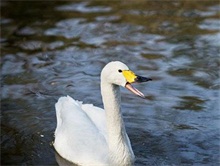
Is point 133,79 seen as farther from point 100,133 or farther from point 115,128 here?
point 100,133

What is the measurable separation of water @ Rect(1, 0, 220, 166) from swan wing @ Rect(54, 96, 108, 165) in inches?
9.7

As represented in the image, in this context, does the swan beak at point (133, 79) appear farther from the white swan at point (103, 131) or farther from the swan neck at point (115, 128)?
the swan neck at point (115, 128)

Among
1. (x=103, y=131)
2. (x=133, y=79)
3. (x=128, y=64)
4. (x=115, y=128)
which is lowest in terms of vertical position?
(x=128, y=64)

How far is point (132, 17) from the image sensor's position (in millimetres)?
13609

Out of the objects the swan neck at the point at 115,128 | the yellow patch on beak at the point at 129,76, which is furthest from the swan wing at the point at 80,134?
the yellow patch on beak at the point at 129,76

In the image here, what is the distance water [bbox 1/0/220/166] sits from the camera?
293 inches

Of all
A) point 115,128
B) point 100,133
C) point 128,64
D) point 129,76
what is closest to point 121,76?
point 129,76

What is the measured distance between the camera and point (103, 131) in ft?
23.4

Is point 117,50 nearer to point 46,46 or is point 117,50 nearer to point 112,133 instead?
point 46,46

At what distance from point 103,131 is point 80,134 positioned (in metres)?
0.29

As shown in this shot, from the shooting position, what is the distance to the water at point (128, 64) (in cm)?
744

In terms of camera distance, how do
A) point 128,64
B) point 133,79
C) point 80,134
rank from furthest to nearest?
point 128,64
point 80,134
point 133,79

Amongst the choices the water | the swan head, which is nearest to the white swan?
the swan head

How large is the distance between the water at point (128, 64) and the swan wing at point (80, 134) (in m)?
0.25
